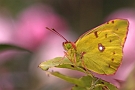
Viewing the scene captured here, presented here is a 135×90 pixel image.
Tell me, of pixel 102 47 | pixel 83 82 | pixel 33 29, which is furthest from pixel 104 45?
pixel 33 29

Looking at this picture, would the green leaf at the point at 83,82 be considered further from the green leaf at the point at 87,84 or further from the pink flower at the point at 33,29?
the pink flower at the point at 33,29

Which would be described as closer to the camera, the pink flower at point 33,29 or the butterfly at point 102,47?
the butterfly at point 102,47

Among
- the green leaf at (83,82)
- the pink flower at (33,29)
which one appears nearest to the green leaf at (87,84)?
the green leaf at (83,82)

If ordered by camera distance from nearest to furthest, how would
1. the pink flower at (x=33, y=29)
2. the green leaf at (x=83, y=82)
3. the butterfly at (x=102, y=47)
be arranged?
the green leaf at (x=83, y=82), the butterfly at (x=102, y=47), the pink flower at (x=33, y=29)

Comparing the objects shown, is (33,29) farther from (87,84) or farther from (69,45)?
(87,84)

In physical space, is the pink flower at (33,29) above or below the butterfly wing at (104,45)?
above

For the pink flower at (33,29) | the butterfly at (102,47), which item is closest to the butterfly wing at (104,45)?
the butterfly at (102,47)

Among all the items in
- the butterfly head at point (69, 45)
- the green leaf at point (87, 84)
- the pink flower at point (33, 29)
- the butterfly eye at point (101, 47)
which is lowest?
the green leaf at point (87, 84)

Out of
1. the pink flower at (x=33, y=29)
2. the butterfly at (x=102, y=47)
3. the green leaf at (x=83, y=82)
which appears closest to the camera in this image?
the green leaf at (x=83, y=82)

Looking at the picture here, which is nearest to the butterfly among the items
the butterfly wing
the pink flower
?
the butterfly wing
